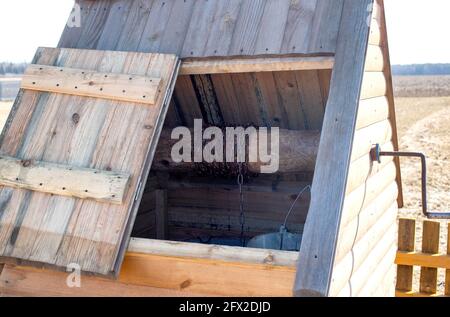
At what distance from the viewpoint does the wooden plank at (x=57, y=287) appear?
11.5 ft

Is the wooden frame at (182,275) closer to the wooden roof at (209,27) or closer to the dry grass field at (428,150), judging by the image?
the wooden roof at (209,27)

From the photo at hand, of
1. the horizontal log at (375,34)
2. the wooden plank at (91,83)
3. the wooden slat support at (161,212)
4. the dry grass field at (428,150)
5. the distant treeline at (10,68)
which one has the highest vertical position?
the distant treeline at (10,68)

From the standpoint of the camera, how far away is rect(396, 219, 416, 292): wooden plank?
218 inches

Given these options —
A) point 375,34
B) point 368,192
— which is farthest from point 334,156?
point 375,34

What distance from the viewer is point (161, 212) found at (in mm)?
Result: 5582

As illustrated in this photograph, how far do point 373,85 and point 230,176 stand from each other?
1.42 meters

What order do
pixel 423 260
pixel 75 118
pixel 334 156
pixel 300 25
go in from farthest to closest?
pixel 423 260, pixel 75 118, pixel 300 25, pixel 334 156

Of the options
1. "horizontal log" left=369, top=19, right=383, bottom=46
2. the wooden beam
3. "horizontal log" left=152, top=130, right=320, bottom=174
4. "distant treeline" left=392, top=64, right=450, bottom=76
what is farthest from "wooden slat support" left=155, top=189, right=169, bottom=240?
"distant treeline" left=392, top=64, right=450, bottom=76

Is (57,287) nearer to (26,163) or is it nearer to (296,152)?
(26,163)

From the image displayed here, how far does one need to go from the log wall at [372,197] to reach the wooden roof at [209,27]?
397 millimetres

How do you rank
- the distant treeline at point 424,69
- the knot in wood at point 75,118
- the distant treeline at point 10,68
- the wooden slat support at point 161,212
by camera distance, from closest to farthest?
the knot in wood at point 75,118 → the wooden slat support at point 161,212 → the distant treeline at point 10,68 → the distant treeline at point 424,69

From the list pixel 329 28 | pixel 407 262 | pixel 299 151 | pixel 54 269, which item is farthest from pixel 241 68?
pixel 407 262

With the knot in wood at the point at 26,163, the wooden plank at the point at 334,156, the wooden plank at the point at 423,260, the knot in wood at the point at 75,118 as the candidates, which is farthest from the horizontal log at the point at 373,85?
the knot in wood at the point at 26,163
